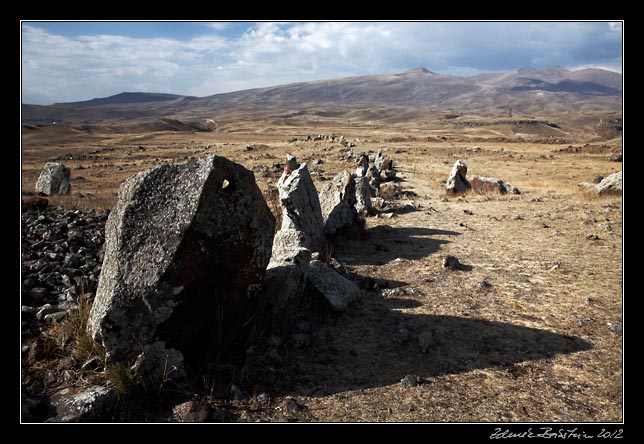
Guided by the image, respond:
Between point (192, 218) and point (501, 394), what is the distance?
3.53m

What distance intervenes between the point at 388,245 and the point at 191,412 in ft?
22.4

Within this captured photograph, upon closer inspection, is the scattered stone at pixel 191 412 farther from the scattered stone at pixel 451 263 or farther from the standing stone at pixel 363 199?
the standing stone at pixel 363 199

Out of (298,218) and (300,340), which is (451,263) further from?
(300,340)

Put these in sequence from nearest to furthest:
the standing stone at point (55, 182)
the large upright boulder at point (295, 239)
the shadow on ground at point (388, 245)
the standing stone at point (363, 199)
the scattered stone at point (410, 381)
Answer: the scattered stone at point (410, 381) → the large upright boulder at point (295, 239) → the shadow on ground at point (388, 245) → the standing stone at point (363, 199) → the standing stone at point (55, 182)

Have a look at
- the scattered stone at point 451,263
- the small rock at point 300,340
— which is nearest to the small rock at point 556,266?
the scattered stone at point 451,263

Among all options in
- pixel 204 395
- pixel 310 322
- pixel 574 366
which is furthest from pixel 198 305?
pixel 574 366

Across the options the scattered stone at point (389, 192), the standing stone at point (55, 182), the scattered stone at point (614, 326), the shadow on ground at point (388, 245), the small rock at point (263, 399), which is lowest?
the small rock at point (263, 399)

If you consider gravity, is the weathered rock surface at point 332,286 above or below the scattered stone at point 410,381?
above

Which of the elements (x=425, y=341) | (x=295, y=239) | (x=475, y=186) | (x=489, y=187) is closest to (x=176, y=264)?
(x=425, y=341)

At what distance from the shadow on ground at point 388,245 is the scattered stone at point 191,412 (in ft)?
17.0

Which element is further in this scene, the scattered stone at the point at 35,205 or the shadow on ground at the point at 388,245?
the scattered stone at the point at 35,205

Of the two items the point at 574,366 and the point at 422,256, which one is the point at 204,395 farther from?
the point at 422,256

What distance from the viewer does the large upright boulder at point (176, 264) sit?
4.14 metres

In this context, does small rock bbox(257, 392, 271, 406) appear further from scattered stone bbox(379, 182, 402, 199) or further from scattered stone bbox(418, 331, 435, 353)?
scattered stone bbox(379, 182, 402, 199)
